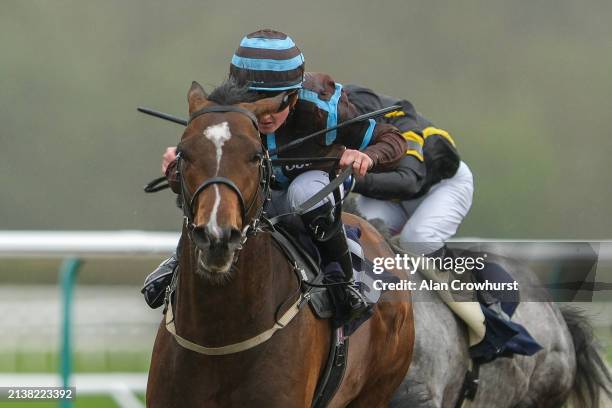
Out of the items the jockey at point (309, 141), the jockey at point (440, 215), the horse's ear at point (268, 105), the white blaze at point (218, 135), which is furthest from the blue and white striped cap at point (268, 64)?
the jockey at point (440, 215)

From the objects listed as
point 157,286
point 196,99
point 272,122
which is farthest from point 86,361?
point 196,99

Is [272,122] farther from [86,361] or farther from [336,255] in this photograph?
[86,361]

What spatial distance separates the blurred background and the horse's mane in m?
5.59

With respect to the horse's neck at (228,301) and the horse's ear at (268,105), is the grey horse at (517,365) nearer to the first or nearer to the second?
the horse's neck at (228,301)

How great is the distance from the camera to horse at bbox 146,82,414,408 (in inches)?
107

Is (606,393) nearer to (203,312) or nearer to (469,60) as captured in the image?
(203,312)

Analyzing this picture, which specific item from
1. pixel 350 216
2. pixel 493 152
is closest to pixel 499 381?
pixel 350 216

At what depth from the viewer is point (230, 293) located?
3.03 m

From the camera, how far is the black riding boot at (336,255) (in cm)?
339

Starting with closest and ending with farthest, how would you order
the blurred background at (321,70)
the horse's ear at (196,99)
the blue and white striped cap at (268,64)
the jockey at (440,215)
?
the horse's ear at (196,99) < the blue and white striped cap at (268,64) < the jockey at (440,215) < the blurred background at (321,70)

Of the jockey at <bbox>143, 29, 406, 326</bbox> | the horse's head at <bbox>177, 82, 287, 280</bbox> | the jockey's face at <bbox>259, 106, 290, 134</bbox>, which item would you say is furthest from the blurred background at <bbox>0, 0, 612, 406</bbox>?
the horse's head at <bbox>177, 82, 287, 280</bbox>

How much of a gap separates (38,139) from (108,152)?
22.3 inches

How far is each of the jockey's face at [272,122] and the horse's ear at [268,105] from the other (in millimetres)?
122

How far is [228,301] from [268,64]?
653 mm
